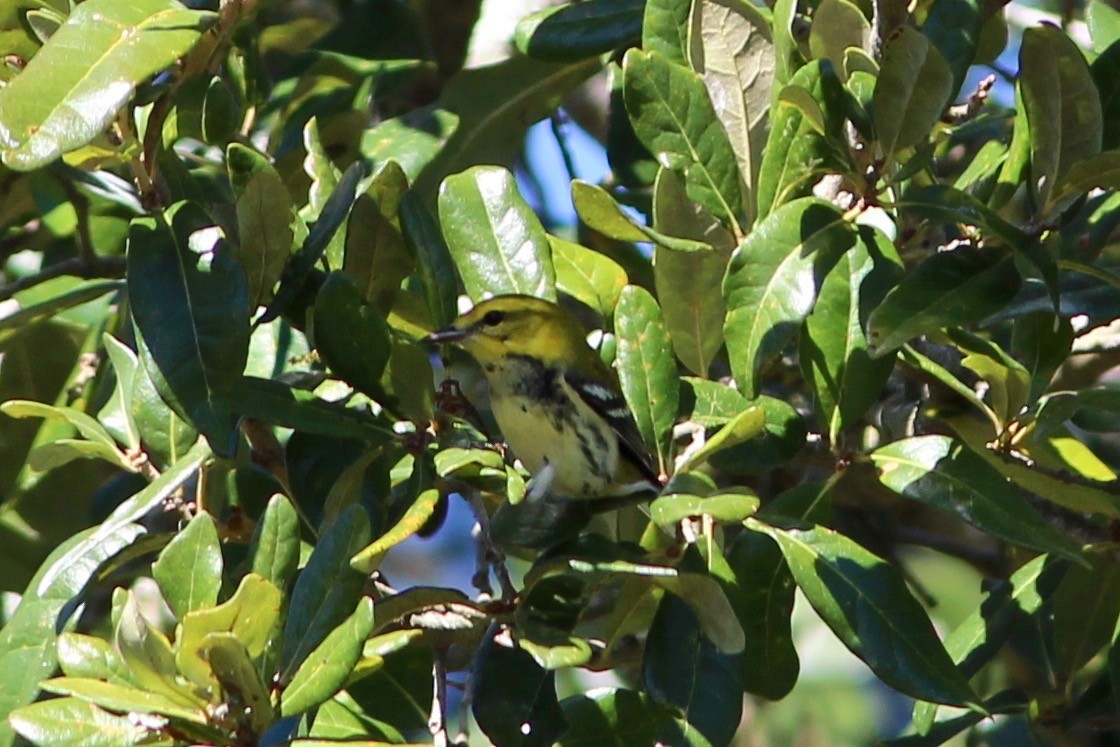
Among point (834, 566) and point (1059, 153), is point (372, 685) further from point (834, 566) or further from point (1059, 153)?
point (1059, 153)

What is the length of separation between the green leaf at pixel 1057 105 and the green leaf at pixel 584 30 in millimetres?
940

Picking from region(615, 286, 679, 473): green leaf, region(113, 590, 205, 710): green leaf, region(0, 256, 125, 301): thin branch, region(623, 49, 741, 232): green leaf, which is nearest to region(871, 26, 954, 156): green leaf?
region(623, 49, 741, 232): green leaf

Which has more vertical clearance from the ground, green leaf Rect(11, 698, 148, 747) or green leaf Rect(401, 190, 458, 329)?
green leaf Rect(401, 190, 458, 329)

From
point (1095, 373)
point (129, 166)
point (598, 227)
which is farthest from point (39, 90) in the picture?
point (1095, 373)

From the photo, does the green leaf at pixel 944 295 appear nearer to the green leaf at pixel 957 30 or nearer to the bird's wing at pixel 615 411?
the green leaf at pixel 957 30

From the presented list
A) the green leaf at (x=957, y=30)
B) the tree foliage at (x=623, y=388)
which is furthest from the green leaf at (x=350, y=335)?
the green leaf at (x=957, y=30)

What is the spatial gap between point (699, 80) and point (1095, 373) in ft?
6.06

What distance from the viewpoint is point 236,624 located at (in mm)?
1816

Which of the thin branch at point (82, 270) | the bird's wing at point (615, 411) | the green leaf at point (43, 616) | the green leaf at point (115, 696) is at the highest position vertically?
the green leaf at point (115, 696)

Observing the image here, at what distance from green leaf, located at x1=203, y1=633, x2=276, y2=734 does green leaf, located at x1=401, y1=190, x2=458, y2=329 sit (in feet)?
2.65

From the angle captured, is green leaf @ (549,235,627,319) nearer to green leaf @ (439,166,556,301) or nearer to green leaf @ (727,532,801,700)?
green leaf @ (439,166,556,301)

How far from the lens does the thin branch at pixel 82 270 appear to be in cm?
303

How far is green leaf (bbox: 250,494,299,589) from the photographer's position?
1.99 meters

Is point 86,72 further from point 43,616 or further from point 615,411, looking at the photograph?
point 615,411
